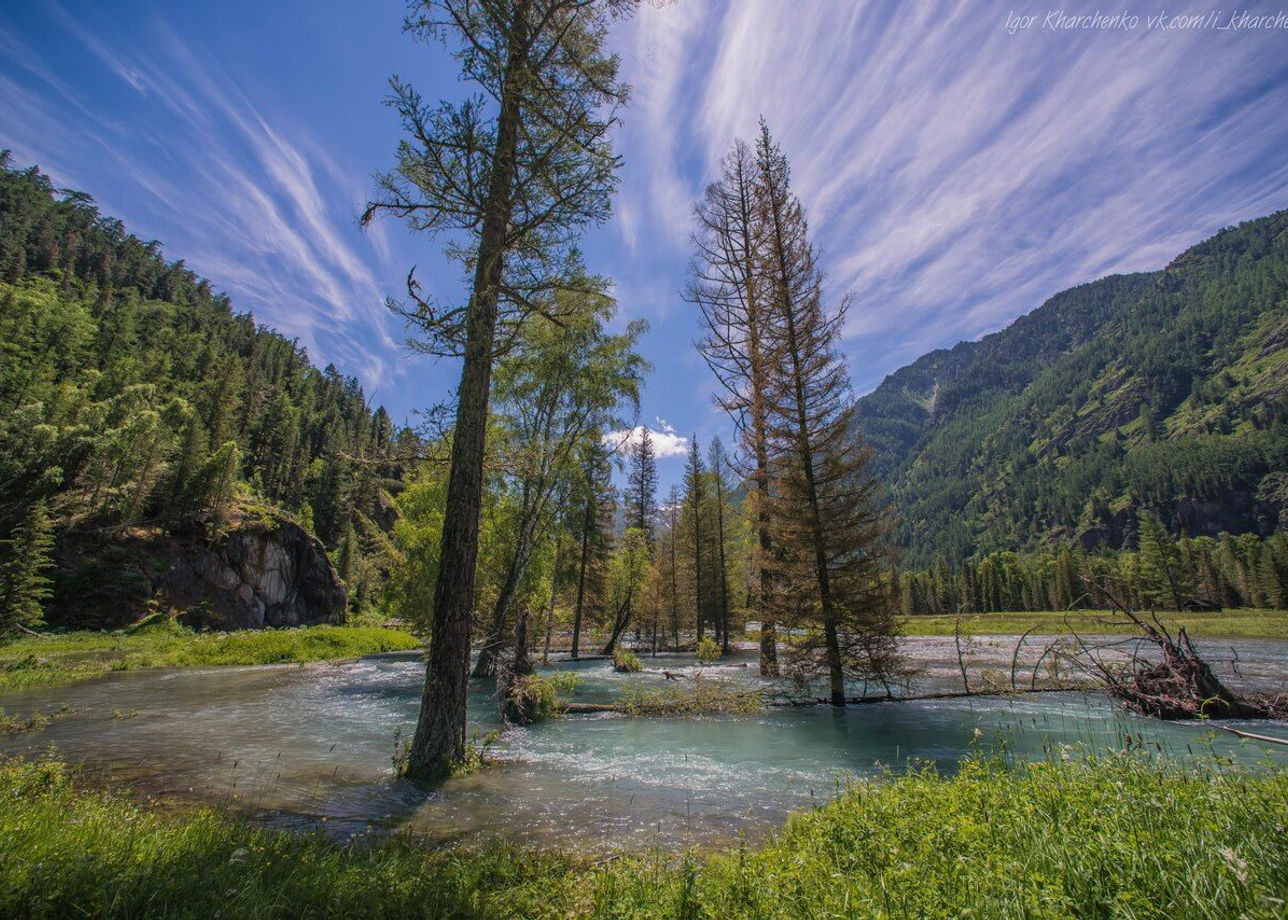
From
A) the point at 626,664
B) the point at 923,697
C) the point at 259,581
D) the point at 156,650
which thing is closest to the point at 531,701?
the point at 923,697

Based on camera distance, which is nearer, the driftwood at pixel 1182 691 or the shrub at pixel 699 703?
the driftwood at pixel 1182 691

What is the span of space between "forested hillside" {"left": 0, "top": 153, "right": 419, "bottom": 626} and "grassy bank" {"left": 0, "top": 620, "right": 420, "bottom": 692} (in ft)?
12.2

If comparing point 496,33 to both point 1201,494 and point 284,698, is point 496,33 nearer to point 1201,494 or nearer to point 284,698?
point 284,698

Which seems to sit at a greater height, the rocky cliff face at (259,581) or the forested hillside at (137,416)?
the forested hillside at (137,416)

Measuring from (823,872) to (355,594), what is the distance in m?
80.9

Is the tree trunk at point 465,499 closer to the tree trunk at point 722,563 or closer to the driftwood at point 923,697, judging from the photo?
the driftwood at point 923,697

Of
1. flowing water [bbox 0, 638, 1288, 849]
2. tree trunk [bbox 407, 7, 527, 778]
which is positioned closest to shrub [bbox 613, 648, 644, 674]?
flowing water [bbox 0, 638, 1288, 849]

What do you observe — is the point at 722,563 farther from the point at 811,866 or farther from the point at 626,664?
the point at 811,866

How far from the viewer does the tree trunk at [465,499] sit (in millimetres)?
8273

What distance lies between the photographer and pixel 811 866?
3912 millimetres

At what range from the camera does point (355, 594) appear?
7188 centimetres

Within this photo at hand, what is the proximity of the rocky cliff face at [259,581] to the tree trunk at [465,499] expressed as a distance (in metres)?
44.7

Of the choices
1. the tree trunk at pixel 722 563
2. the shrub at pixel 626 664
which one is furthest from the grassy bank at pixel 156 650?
the tree trunk at pixel 722 563

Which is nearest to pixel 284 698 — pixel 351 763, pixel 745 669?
pixel 351 763
